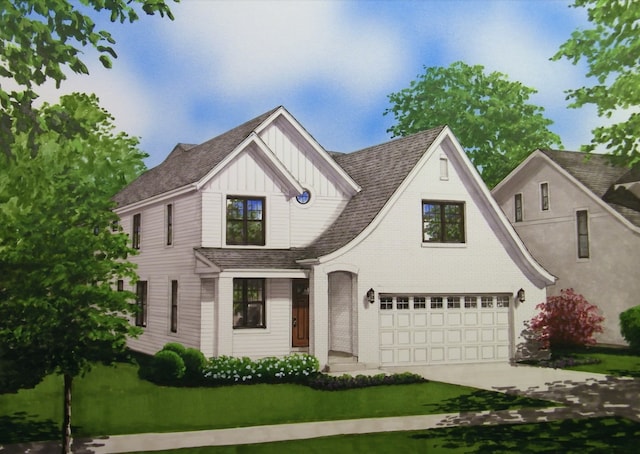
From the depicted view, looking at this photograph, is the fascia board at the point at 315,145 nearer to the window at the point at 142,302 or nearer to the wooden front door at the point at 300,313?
the wooden front door at the point at 300,313

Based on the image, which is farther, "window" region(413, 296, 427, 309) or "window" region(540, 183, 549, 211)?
"window" region(540, 183, 549, 211)

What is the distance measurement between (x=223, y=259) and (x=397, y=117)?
11.8 metres

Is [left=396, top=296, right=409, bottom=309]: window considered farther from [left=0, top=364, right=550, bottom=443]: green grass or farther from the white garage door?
[left=0, top=364, right=550, bottom=443]: green grass

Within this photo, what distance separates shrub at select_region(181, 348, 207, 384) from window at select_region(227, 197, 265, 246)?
3.60 metres

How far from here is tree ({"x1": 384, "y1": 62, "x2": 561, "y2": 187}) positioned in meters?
27.4

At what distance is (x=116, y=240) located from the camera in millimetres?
11125

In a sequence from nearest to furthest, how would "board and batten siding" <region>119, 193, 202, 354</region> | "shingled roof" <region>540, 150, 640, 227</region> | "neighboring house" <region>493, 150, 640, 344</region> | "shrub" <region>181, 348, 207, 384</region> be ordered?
"shrub" <region>181, 348, 207, 384</region>
"board and batten siding" <region>119, 193, 202, 354</region>
"neighboring house" <region>493, 150, 640, 344</region>
"shingled roof" <region>540, 150, 640, 227</region>

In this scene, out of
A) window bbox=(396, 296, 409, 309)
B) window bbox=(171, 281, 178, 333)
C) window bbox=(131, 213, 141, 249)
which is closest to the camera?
window bbox=(396, 296, 409, 309)

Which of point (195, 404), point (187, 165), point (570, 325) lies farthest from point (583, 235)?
point (195, 404)

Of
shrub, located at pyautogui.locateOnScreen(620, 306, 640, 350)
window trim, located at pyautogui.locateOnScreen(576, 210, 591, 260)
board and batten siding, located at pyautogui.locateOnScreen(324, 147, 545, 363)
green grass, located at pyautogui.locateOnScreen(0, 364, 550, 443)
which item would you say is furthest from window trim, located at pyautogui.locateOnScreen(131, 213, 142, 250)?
window trim, located at pyautogui.locateOnScreen(576, 210, 591, 260)

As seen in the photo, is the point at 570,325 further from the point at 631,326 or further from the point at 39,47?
the point at 39,47

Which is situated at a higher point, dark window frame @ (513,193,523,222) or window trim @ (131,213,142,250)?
dark window frame @ (513,193,523,222)

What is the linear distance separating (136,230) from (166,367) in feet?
26.5

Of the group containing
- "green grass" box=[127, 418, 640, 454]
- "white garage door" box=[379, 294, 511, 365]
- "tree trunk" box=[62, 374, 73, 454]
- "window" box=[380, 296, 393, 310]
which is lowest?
"green grass" box=[127, 418, 640, 454]
